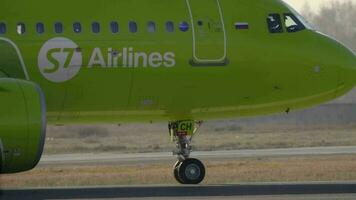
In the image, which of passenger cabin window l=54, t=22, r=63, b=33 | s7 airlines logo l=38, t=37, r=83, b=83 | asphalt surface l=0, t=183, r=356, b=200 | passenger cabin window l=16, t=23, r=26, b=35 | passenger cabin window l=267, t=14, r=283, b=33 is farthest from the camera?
passenger cabin window l=267, t=14, r=283, b=33

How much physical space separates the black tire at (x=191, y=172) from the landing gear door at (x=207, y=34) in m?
2.34

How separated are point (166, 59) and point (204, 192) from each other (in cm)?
396

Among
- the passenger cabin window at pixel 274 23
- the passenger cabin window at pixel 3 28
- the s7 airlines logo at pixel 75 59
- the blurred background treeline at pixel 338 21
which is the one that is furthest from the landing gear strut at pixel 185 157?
the blurred background treeline at pixel 338 21

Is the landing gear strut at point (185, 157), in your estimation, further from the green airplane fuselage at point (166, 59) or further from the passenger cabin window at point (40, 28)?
the passenger cabin window at point (40, 28)

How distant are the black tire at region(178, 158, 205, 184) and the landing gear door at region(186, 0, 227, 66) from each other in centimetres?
234

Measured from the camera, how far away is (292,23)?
25.7m

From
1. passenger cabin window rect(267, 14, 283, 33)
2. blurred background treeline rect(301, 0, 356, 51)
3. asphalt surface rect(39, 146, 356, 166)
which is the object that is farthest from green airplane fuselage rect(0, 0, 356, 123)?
blurred background treeline rect(301, 0, 356, 51)

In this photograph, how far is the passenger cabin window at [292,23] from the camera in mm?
25609

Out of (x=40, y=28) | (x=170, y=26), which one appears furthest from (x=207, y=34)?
(x=40, y=28)

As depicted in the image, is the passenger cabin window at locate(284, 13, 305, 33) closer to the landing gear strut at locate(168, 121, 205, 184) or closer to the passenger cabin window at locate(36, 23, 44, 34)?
the landing gear strut at locate(168, 121, 205, 184)

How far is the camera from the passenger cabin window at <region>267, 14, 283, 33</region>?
25.4 m

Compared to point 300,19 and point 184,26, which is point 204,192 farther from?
point 300,19

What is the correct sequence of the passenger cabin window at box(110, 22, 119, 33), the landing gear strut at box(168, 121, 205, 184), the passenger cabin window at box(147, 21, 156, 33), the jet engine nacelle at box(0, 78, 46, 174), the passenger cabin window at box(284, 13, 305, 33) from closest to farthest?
1. the jet engine nacelle at box(0, 78, 46, 174)
2. the passenger cabin window at box(110, 22, 119, 33)
3. the passenger cabin window at box(147, 21, 156, 33)
4. the landing gear strut at box(168, 121, 205, 184)
5. the passenger cabin window at box(284, 13, 305, 33)

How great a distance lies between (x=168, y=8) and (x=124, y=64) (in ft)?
5.89
